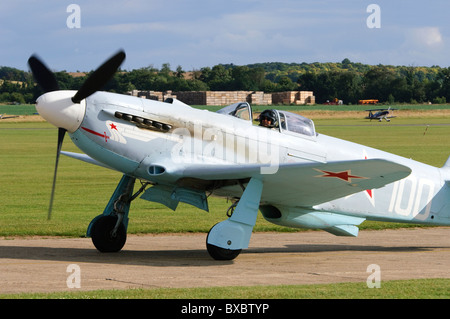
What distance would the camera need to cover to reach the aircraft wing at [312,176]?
11.4 m

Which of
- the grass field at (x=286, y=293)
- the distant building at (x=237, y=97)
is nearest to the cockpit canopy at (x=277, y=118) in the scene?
the grass field at (x=286, y=293)

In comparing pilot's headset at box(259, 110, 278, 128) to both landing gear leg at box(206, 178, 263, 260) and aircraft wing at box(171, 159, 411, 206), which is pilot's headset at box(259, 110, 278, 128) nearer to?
aircraft wing at box(171, 159, 411, 206)

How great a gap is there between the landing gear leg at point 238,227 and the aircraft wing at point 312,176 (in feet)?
1.39

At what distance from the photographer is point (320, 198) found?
13.0 m

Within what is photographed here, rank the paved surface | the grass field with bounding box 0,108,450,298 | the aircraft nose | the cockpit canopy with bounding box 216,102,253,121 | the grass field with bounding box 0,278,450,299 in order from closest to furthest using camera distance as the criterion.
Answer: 1. the grass field with bounding box 0,278,450,299
2. the grass field with bounding box 0,108,450,298
3. the paved surface
4. the aircraft nose
5. the cockpit canopy with bounding box 216,102,253,121

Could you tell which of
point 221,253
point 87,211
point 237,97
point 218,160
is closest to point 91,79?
point 218,160

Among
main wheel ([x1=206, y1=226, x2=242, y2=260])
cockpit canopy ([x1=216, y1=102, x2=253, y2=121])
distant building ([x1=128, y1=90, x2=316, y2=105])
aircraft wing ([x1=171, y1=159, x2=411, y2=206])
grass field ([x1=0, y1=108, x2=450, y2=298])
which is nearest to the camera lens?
grass field ([x1=0, y1=108, x2=450, y2=298])

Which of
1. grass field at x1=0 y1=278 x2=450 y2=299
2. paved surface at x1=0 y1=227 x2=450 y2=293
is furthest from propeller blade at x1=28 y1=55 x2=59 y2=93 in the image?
grass field at x1=0 y1=278 x2=450 y2=299

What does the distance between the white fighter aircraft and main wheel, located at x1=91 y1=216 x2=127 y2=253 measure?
18mm

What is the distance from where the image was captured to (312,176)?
1198 cm

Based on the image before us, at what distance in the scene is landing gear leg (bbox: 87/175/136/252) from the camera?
13305mm

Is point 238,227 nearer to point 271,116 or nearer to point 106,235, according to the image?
point 271,116

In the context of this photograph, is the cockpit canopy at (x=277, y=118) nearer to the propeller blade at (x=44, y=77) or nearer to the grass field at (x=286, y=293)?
the propeller blade at (x=44, y=77)
